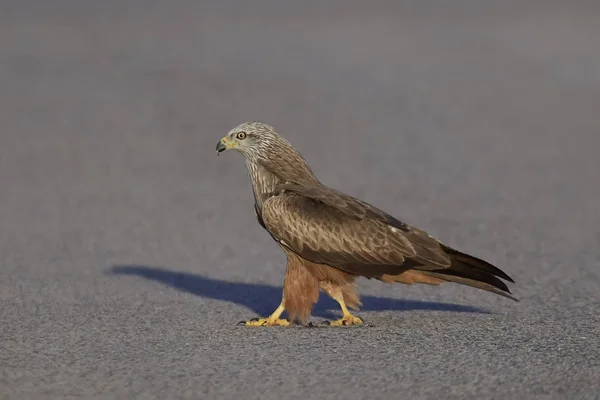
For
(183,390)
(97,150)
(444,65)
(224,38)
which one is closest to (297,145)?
(97,150)

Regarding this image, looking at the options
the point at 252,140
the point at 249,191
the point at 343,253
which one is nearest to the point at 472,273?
the point at 343,253

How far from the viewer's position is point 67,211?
1648 centimetres

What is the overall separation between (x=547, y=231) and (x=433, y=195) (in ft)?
8.27

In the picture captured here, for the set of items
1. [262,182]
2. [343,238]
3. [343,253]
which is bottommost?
[343,253]

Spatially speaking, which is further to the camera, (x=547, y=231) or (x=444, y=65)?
(x=444, y=65)

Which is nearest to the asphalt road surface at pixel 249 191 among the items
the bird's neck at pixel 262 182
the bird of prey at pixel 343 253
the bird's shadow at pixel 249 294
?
the bird's shadow at pixel 249 294

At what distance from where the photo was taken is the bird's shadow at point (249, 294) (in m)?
11.3

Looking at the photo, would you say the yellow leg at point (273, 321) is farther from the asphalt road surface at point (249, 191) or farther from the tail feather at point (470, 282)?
the tail feather at point (470, 282)

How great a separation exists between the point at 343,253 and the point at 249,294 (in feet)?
6.74

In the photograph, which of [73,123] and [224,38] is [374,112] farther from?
[224,38]

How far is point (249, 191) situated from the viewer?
1842cm

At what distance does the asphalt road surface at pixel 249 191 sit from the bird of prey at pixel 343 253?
0.36 meters

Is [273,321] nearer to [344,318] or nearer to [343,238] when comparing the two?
[344,318]

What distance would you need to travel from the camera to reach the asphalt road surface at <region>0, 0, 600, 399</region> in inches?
336
